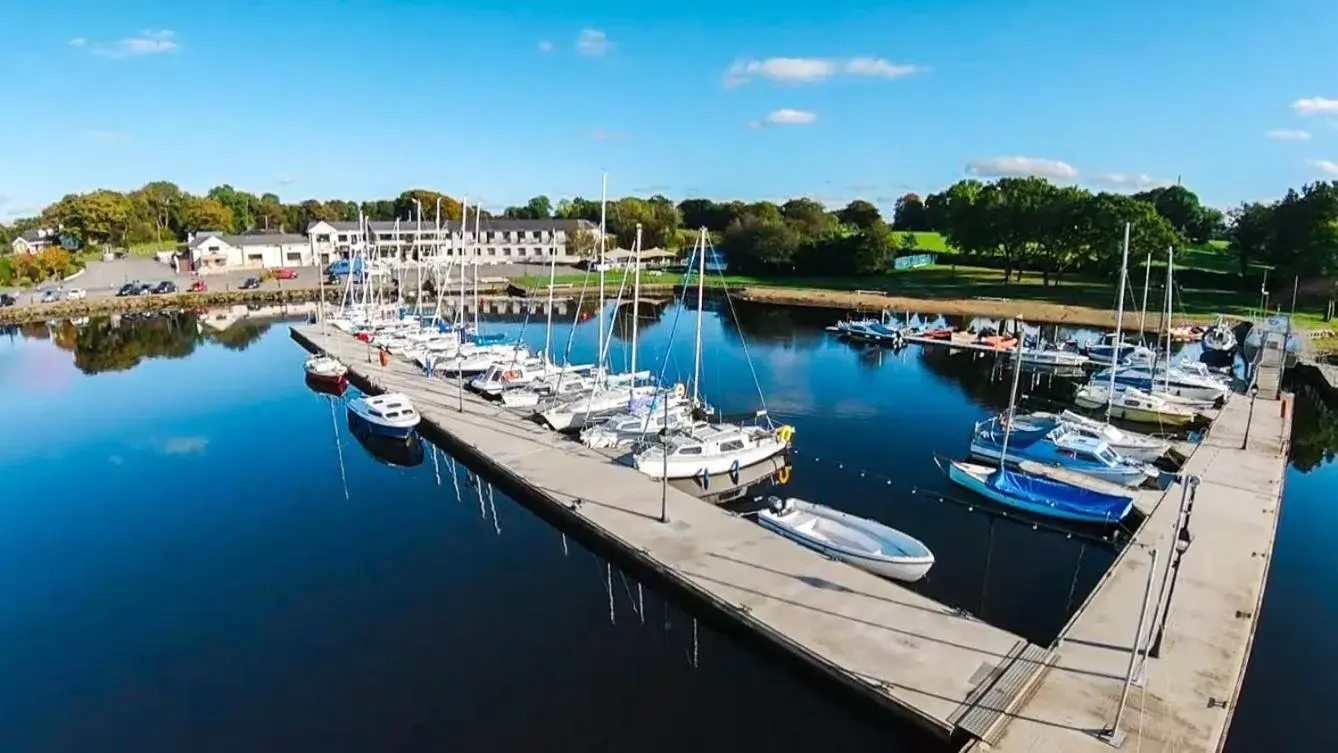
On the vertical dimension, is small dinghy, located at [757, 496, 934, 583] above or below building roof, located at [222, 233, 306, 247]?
below

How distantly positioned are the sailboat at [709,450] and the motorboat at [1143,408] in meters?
19.5

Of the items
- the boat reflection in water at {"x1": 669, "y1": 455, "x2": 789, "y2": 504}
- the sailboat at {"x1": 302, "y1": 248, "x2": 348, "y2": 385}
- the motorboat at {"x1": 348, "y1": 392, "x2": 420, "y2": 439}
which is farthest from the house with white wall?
the boat reflection in water at {"x1": 669, "y1": 455, "x2": 789, "y2": 504}

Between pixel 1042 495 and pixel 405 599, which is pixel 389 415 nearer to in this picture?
pixel 405 599

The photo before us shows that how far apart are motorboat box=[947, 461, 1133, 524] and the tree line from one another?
6134 centimetres

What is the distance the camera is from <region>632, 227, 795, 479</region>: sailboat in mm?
31859

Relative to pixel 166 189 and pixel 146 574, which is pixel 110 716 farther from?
pixel 166 189

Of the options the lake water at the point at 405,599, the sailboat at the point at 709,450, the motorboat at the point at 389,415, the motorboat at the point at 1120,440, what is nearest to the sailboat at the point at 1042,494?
the lake water at the point at 405,599

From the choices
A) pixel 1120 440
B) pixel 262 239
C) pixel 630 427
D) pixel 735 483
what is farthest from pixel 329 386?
pixel 262 239

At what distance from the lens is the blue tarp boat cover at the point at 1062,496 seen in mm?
27484

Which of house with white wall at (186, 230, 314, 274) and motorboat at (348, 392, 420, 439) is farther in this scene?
house with white wall at (186, 230, 314, 274)

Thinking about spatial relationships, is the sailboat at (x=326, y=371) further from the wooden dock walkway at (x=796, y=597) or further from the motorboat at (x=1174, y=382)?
the motorboat at (x=1174, y=382)

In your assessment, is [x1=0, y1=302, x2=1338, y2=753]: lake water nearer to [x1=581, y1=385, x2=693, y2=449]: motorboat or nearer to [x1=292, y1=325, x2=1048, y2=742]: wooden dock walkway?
[x1=292, y1=325, x2=1048, y2=742]: wooden dock walkway

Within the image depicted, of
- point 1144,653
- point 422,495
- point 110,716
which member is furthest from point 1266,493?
point 110,716

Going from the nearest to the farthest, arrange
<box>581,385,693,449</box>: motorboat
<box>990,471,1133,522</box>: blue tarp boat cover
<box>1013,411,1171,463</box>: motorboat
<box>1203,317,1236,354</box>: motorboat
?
<box>990,471,1133,522</box>: blue tarp boat cover → <box>1013,411,1171,463</box>: motorboat → <box>581,385,693,449</box>: motorboat → <box>1203,317,1236,354</box>: motorboat
